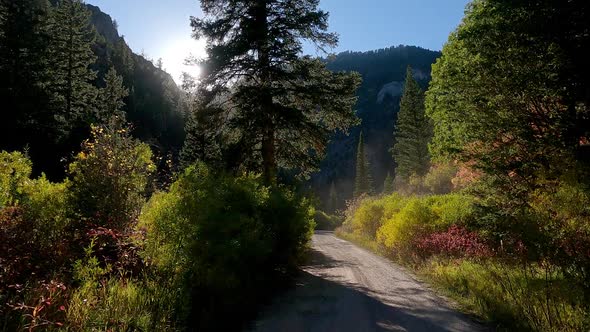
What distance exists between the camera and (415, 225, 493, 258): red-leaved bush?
12914 mm

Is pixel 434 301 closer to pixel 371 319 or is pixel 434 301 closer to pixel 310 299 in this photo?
pixel 371 319

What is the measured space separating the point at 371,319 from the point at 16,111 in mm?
35467

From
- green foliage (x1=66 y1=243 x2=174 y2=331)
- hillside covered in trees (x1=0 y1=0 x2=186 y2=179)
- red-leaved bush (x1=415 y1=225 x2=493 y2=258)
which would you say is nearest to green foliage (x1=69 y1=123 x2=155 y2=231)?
green foliage (x1=66 y1=243 x2=174 y2=331)

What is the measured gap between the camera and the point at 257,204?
9273 mm

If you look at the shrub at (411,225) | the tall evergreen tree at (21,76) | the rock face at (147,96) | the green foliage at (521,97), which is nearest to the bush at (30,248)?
the green foliage at (521,97)

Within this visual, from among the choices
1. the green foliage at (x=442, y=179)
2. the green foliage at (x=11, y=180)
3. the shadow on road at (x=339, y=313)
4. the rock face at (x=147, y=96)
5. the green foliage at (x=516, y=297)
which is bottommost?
the shadow on road at (x=339, y=313)

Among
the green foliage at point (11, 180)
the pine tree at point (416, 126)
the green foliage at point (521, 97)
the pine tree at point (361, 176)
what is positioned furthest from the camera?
the pine tree at point (361, 176)

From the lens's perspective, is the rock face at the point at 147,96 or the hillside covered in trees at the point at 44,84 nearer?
the hillside covered in trees at the point at 44,84

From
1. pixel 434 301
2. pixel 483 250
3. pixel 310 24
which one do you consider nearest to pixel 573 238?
pixel 434 301

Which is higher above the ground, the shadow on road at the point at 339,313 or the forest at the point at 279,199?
the forest at the point at 279,199

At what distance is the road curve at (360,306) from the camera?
732 cm

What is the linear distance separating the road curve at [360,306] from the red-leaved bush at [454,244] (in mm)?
1949

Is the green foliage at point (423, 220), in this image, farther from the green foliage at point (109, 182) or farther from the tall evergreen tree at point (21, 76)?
the tall evergreen tree at point (21, 76)

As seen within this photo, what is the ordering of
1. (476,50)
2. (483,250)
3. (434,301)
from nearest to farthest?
(434,301) < (476,50) < (483,250)
